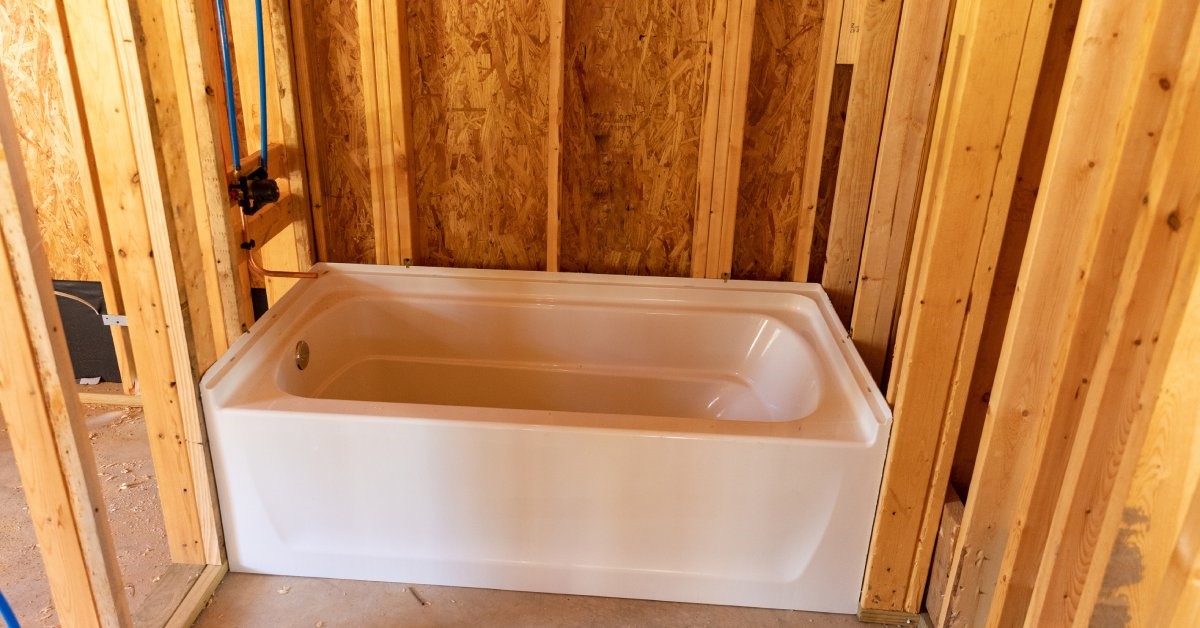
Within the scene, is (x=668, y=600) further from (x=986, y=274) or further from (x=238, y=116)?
(x=238, y=116)

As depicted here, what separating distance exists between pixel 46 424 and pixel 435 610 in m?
0.97

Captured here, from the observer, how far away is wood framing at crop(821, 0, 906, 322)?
2.24 meters

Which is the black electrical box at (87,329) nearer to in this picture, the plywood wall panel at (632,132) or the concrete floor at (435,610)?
the concrete floor at (435,610)

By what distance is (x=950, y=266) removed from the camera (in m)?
1.69

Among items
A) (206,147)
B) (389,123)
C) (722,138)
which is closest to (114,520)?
(206,147)

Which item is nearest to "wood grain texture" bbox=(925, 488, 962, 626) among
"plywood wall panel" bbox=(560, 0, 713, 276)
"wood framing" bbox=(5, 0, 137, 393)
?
"plywood wall panel" bbox=(560, 0, 713, 276)

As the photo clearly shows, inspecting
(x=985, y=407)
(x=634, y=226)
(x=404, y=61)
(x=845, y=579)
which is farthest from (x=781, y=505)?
(x=404, y=61)

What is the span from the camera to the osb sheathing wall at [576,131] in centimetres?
246

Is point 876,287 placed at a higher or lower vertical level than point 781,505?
higher

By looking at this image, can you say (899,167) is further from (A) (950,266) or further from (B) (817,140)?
(A) (950,266)

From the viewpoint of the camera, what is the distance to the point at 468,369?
265 centimetres

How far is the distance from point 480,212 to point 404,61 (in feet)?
1.71

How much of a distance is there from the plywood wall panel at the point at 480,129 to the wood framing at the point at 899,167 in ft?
3.36

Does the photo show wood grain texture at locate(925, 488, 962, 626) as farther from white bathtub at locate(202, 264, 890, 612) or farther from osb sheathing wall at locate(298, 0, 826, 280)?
osb sheathing wall at locate(298, 0, 826, 280)
